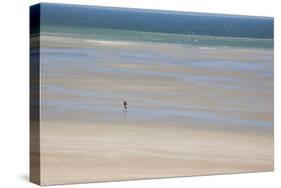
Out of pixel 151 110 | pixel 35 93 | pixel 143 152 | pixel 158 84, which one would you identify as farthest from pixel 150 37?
pixel 35 93

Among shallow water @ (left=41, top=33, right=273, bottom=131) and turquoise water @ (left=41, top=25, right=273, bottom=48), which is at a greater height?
turquoise water @ (left=41, top=25, right=273, bottom=48)

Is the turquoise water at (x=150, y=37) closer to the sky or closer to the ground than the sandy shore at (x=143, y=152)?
closer to the sky

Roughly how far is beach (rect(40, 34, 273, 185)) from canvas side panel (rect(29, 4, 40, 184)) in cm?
9

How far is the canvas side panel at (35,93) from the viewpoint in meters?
9.29

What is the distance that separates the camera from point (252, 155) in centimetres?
1060

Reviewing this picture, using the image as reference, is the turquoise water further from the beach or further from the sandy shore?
the sandy shore

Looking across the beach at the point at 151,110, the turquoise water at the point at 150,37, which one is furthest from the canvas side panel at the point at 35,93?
the turquoise water at the point at 150,37

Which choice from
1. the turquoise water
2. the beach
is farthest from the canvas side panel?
the turquoise water

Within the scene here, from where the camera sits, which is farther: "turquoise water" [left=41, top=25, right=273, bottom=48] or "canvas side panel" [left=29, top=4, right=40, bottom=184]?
"turquoise water" [left=41, top=25, right=273, bottom=48]

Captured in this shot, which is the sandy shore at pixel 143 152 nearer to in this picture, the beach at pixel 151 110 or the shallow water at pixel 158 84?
the beach at pixel 151 110

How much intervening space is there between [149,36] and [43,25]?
1406 mm

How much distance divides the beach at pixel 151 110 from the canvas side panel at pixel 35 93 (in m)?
0.09

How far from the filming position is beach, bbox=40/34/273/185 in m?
9.35

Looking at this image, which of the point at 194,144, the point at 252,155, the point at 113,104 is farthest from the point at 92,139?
the point at 252,155
